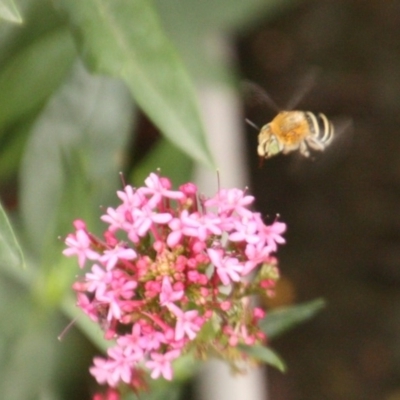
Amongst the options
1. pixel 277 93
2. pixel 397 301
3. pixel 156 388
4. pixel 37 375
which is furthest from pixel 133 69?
pixel 397 301

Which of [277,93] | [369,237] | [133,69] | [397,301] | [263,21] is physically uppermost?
[133,69]

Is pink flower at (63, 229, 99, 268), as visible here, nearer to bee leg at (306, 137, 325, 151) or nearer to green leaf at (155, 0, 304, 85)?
bee leg at (306, 137, 325, 151)

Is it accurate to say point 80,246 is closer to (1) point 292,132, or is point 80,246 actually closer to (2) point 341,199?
(1) point 292,132

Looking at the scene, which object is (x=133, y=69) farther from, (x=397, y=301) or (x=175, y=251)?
(x=397, y=301)

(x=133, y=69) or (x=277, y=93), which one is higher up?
(x=133, y=69)

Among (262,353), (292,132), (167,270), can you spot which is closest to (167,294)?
(167,270)

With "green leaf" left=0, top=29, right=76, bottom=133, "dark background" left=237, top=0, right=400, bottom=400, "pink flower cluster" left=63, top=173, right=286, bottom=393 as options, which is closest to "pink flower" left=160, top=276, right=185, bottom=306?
"pink flower cluster" left=63, top=173, right=286, bottom=393
